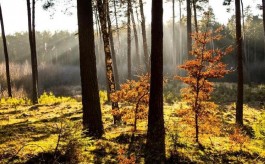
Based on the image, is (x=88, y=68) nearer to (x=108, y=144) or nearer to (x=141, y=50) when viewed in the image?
(x=108, y=144)

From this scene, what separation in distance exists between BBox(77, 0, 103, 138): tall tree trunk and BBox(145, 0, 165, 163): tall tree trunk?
1723 mm

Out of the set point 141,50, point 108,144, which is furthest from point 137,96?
point 141,50

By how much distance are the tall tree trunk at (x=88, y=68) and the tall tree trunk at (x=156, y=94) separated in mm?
1723

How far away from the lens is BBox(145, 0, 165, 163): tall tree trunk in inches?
324

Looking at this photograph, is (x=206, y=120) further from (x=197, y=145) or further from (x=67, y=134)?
(x=67, y=134)

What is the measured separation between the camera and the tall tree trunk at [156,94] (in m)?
8.22

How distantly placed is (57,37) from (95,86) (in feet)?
225

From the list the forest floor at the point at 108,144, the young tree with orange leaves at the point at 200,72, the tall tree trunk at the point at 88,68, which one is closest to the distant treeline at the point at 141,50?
the young tree with orange leaves at the point at 200,72

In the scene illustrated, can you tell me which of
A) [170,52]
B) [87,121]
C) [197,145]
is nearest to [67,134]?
[87,121]

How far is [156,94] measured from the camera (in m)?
8.44

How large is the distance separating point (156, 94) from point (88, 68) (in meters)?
2.18

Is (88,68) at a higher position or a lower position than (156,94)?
higher

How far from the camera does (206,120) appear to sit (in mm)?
10047

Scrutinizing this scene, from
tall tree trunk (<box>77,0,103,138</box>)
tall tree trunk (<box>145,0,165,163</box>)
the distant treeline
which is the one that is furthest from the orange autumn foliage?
the distant treeline
